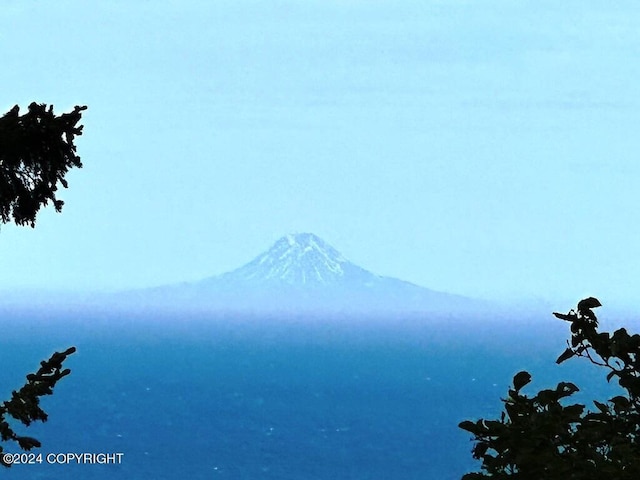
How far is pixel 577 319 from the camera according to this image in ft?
28.2

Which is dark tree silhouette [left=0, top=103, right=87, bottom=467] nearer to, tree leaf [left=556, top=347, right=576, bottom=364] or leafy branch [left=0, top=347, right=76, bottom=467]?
leafy branch [left=0, top=347, right=76, bottom=467]

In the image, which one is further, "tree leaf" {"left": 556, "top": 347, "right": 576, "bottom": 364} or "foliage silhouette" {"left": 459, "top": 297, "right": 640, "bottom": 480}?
"tree leaf" {"left": 556, "top": 347, "right": 576, "bottom": 364}

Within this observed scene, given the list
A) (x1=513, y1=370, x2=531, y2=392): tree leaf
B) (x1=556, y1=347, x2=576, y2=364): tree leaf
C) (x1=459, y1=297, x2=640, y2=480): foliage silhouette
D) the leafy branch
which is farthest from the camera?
the leafy branch

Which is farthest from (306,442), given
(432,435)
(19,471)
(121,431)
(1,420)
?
(1,420)

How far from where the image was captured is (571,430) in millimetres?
8258

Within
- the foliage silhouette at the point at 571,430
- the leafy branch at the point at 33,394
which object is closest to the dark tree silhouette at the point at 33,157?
the leafy branch at the point at 33,394

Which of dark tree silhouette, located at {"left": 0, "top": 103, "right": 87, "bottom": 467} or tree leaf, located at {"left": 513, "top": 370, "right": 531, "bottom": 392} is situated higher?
dark tree silhouette, located at {"left": 0, "top": 103, "right": 87, "bottom": 467}

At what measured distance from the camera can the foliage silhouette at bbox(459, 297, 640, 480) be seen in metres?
7.55

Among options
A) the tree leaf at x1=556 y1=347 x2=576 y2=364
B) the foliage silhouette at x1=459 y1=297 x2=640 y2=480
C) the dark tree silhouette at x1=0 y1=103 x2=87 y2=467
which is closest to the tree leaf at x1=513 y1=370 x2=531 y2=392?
the foliage silhouette at x1=459 y1=297 x2=640 y2=480

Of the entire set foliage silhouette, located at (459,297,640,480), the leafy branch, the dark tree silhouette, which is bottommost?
foliage silhouette, located at (459,297,640,480)

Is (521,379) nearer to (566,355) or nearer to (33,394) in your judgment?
(566,355)

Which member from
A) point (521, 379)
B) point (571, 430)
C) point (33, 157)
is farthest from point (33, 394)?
point (571, 430)

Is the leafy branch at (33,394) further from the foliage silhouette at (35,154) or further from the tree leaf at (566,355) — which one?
the tree leaf at (566,355)

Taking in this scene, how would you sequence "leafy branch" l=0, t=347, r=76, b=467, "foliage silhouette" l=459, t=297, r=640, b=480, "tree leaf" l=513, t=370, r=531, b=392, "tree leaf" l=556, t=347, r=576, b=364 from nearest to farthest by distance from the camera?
"foliage silhouette" l=459, t=297, r=640, b=480, "tree leaf" l=556, t=347, r=576, b=364, "tree leaf" l=513, t=370, r=531, b=392, "leafy branch" l=0, t=347, r=76, b=467
